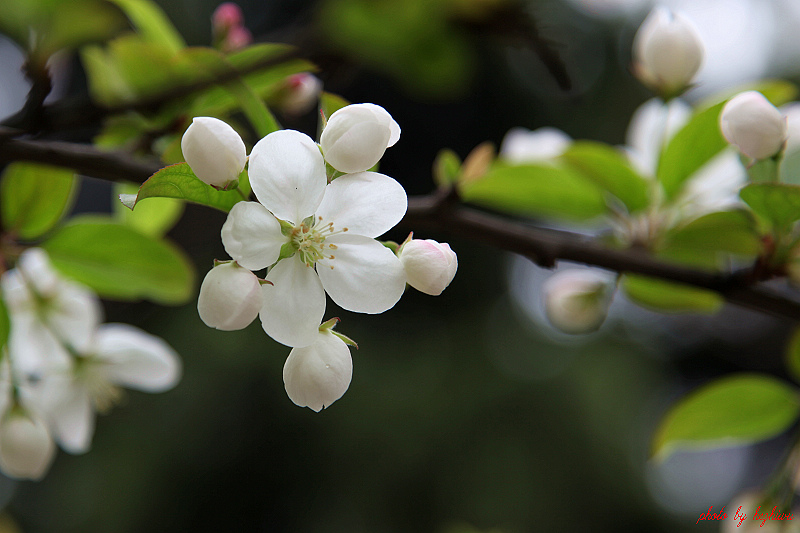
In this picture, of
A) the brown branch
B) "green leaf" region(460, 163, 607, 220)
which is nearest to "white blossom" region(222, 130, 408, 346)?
the brown branch

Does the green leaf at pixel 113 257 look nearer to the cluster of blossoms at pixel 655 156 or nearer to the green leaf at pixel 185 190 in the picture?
the green leaf at pixel 185 190

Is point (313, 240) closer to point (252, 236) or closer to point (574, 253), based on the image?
point (252, 236)

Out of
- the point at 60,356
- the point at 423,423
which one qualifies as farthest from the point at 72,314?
the point at 423,423

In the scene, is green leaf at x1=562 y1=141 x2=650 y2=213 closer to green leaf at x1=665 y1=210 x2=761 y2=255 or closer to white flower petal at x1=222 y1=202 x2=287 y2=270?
green leaf at x1=665 y1=210 x2=761 y2=255

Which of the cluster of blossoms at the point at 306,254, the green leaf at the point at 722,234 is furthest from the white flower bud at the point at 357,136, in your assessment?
the green leaf at the point at 722,234

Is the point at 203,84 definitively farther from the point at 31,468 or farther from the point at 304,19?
the point at 304,19
